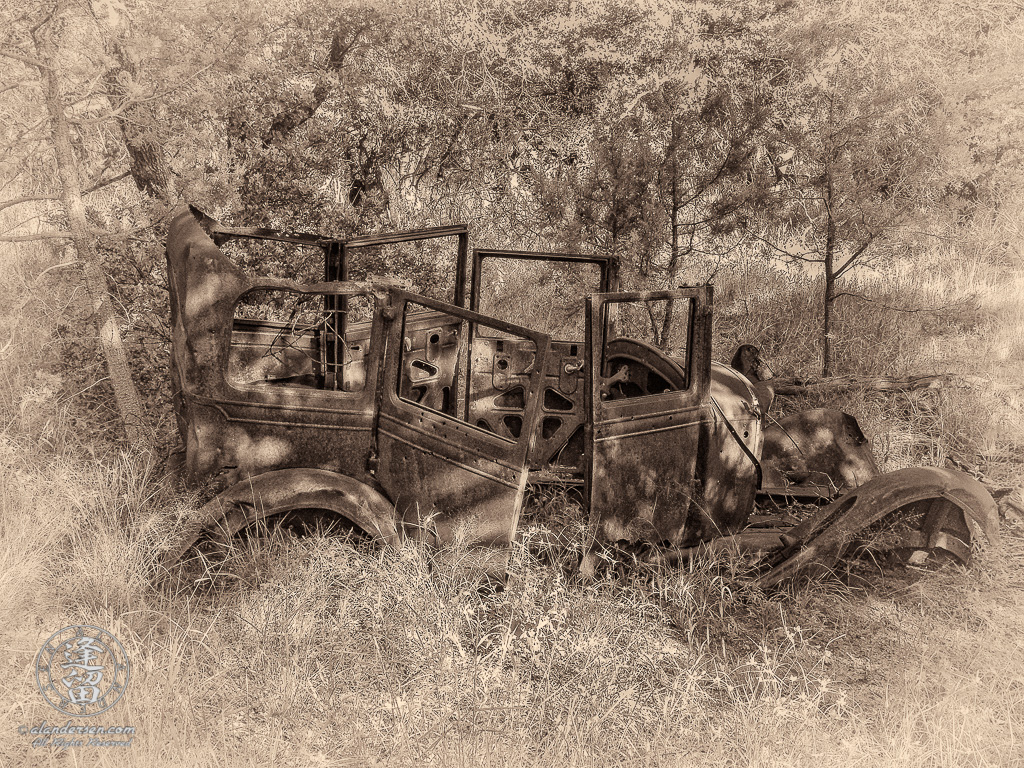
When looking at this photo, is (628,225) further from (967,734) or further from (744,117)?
(967,734)

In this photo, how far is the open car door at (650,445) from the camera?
181 inches

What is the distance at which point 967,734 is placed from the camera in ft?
11.1

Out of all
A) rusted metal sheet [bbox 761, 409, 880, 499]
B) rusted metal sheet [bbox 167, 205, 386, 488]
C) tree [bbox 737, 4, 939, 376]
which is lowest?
rusted metal sheet [bbox 761, 409, 880, 499]

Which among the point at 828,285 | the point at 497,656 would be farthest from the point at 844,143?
the point at 497,656

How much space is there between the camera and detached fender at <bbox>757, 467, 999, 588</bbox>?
4430 mm

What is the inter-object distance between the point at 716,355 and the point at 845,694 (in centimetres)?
509

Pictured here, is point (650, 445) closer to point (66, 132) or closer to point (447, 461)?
point (447, 461)

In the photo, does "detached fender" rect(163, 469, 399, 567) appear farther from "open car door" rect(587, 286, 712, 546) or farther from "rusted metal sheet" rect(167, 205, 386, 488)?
"open car door" rect(587, 286, 712, 546)

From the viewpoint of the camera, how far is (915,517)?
449cm

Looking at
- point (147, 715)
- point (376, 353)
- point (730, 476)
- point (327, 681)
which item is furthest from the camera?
point (730, 476)

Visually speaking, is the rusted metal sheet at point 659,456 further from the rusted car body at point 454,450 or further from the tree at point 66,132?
the tree at point 66,132

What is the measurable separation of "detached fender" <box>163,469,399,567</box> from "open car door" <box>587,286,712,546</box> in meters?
1.20

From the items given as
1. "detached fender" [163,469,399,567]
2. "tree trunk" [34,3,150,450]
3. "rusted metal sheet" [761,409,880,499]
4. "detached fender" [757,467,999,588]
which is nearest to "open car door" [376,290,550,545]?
"detached fender" [163,469,399,567]

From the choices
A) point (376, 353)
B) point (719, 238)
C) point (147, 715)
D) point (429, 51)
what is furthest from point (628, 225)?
point (147, 715)
